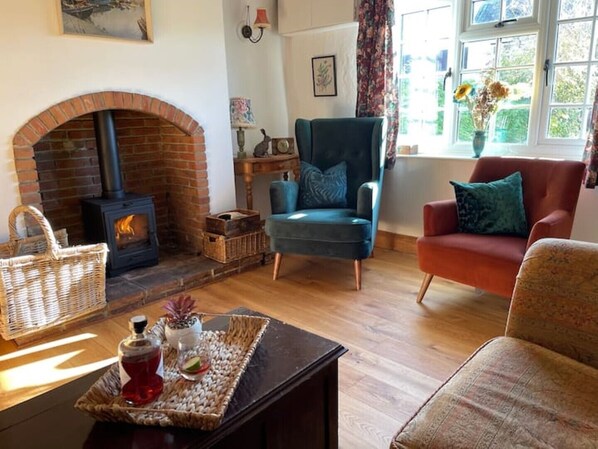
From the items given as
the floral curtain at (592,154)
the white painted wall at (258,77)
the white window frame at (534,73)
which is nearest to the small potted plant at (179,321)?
the floral curtain at (592,154)

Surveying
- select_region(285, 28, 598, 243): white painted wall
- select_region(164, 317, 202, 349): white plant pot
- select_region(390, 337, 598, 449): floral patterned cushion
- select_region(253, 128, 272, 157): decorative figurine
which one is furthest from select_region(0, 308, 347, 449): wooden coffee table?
select_region(253, 128, 272, 157): decorative figurine

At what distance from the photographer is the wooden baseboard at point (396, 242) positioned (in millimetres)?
3676

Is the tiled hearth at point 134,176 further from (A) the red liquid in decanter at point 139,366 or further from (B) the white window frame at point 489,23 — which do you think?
(B) the white window frame at point 489,23

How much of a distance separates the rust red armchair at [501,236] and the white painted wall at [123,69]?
5.49 feet

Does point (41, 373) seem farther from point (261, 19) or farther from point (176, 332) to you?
point (261, 19)

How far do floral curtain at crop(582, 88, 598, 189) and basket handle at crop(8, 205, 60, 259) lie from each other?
116 inches

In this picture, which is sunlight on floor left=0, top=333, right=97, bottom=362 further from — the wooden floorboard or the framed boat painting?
the framed boat painting

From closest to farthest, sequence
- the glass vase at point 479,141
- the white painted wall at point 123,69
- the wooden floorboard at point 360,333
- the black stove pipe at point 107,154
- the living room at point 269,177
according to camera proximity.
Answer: the wooden floorboard at point 360,333 → the living room at point 269,177 → the white painted wall at point 123,69 → the black stove pipe at point 107,154 → the glass vase at point 479,141

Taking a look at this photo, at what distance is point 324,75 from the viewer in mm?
3943

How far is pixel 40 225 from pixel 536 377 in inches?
88.4

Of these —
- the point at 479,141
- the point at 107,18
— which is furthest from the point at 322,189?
the point at 107,18

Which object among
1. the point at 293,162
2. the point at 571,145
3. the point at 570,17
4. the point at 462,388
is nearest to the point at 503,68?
the point at 570,17

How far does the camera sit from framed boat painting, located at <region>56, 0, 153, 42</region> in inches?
102

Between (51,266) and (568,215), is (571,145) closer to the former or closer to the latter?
(568,215)
